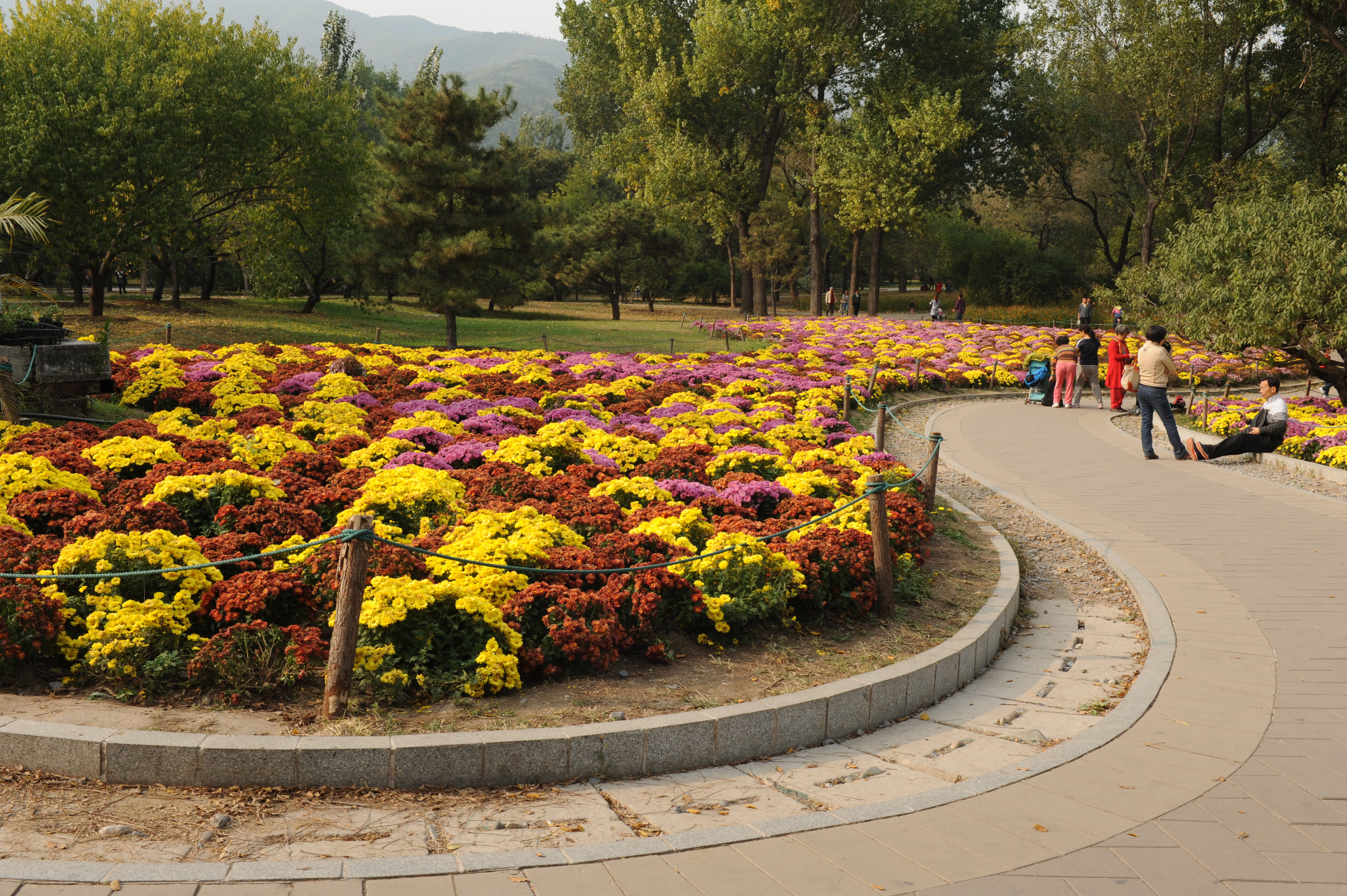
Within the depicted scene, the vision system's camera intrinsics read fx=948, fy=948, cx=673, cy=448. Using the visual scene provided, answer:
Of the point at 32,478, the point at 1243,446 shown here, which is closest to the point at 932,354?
the point at 1243,446

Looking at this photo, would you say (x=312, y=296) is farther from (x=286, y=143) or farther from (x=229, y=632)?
(x=229, y=632)

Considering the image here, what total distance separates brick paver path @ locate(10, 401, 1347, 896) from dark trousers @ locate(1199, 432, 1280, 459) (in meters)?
5.86

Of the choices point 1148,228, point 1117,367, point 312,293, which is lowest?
point 1117,367

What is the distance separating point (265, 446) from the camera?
8.67 meters

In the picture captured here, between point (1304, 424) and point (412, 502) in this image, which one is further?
point (1304, 424)

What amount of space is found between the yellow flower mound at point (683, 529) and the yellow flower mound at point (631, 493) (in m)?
0.90

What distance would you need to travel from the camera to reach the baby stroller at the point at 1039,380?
1992 centimetres

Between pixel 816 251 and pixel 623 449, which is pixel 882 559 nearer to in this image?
pixel 623 449

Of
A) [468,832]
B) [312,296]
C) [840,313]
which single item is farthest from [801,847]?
[840,313]

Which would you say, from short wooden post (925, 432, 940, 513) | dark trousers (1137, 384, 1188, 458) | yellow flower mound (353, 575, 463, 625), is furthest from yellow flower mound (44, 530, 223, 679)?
dark trousers (1137, 384, 1188, 458)

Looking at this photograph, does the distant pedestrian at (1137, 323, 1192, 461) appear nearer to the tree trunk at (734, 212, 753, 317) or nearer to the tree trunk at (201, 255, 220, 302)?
the tree trunk at (734, 212, 753, 317)

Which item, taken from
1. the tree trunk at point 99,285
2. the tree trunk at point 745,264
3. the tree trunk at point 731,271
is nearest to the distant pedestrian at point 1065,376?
the tree trunk at point 745,264

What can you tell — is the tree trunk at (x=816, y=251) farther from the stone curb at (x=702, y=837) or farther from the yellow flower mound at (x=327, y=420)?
the stone curb at (x=702, y=837)

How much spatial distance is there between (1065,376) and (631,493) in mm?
14432
